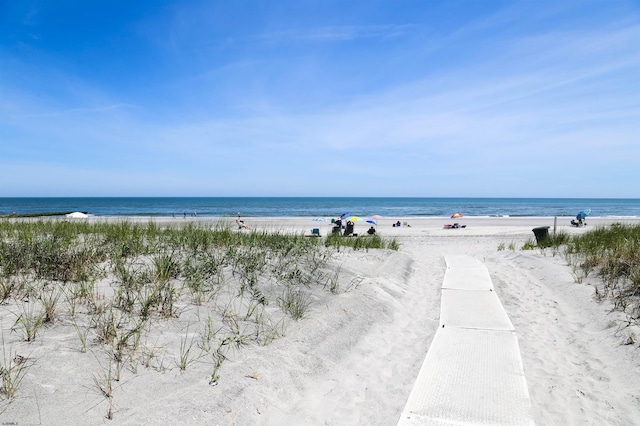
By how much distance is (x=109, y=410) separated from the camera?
258cm

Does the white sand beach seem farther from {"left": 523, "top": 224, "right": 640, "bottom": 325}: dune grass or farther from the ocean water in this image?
the ocean water

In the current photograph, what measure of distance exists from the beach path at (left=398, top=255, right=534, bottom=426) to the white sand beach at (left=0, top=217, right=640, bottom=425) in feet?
0.53

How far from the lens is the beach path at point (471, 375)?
9.96 feet

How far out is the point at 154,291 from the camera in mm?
4234

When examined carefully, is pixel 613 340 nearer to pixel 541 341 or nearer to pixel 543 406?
pixel 541 341

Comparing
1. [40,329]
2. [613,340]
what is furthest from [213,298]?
[613,340]

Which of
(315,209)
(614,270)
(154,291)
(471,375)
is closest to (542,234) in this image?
(614,270)

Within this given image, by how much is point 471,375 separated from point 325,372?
1465 mm

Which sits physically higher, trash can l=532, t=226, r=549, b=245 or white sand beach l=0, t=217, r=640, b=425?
trash can l=532, t=226, r=549, b=245

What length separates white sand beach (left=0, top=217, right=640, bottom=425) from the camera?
8.96ft

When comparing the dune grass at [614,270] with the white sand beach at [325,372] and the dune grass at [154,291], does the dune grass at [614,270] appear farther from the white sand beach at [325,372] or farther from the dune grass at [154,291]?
the dune grass at [154,291]

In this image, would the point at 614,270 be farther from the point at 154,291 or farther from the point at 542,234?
the point at 154,291

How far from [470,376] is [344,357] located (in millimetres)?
1346

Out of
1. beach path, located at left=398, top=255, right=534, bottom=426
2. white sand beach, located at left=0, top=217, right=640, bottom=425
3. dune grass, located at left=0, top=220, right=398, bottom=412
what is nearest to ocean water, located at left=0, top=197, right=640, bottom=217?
dune grass, located at left=0, top=220, right=398, bottom=412
